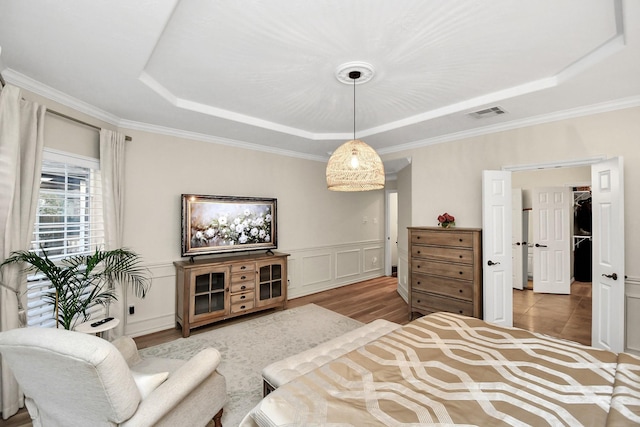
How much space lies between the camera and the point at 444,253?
383cm

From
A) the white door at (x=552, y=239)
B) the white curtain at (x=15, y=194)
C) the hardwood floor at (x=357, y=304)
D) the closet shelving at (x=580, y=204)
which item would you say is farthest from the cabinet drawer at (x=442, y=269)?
the closet shelving at (x=580, y=204)

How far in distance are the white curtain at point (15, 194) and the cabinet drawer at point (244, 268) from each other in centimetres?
201

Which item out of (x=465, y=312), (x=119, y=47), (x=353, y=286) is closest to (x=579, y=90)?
(x=465, y=312)

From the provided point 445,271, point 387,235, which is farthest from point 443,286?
point 387,235

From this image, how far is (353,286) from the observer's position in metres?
5.97

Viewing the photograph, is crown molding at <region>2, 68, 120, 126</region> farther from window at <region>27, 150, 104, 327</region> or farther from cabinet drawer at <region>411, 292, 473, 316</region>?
cabinet drawer at <region>411, 292, 473, 316</region>

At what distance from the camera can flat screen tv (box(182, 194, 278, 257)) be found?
3.87 meters

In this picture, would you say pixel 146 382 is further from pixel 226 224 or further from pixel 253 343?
pixel 226 224

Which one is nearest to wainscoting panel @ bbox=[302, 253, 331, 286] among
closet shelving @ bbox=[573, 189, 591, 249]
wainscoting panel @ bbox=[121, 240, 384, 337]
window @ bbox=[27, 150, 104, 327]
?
wainscoting panel @ bbox=[121, 240, 384, 337]

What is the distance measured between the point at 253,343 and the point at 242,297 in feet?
2.67

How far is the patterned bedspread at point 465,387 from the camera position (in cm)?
125

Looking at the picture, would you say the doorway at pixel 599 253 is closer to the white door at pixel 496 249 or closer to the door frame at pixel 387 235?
the white door at pixel 496 249

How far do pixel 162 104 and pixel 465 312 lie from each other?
4.35m

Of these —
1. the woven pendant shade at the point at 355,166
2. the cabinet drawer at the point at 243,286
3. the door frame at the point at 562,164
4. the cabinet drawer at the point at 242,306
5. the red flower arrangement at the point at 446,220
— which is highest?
the door frame at the point at 562,164
